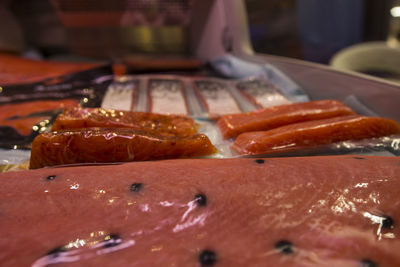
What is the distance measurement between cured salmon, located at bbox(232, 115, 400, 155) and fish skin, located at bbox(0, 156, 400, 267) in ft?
0.72

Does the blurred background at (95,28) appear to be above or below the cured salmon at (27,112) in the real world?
above

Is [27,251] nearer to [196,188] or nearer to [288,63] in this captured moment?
[196,188]

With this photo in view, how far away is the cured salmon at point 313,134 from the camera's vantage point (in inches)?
35.9

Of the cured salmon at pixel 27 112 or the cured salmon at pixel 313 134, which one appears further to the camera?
the cured salmon at pixel 27 112

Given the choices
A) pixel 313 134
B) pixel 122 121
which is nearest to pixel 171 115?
pixel 122 121

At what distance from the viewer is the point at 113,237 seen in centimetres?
51

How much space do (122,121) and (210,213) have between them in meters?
0.57

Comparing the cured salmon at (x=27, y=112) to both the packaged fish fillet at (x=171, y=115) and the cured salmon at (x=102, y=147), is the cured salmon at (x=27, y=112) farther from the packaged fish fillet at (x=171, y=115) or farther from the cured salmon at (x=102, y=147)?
the cured salmon at (x=102, y=147)

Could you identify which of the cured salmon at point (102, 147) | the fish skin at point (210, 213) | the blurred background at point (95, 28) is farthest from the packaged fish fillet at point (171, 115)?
the blurred background at point (95, 28)

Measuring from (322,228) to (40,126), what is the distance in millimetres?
972

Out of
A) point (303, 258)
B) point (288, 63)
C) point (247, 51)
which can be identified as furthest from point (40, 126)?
point (247, 51)

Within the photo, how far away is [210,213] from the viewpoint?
22.0 inches

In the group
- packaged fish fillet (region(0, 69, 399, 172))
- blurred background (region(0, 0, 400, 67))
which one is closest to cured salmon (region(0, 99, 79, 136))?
packaged fish fillet (region(0, 69, 399, 172))

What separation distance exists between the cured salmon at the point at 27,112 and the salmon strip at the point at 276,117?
2.22ft
